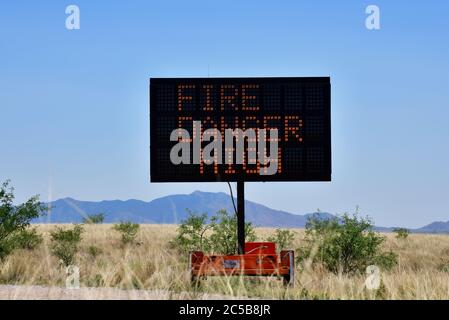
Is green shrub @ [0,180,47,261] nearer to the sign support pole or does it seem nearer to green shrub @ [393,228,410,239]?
the sign support pole

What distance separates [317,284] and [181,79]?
16.0 ft

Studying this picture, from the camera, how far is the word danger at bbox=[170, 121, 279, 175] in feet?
44.6

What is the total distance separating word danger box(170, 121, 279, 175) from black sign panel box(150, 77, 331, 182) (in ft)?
0.06

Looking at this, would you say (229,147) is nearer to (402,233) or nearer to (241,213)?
(241,213)

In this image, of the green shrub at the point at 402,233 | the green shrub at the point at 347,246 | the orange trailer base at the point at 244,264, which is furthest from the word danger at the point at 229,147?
the green shrub at the point at 402,233

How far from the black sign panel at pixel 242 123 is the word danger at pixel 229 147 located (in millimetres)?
20

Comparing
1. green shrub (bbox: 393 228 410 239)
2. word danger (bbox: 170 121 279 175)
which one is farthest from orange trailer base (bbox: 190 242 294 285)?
green shrub (bbox: 393 228 410 239)

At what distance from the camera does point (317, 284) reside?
1230cm

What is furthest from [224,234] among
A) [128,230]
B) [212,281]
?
[128,230]

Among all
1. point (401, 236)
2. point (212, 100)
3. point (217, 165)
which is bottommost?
point (401, 236)

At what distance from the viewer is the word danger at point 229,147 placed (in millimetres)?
13586

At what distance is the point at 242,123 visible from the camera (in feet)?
45.1
